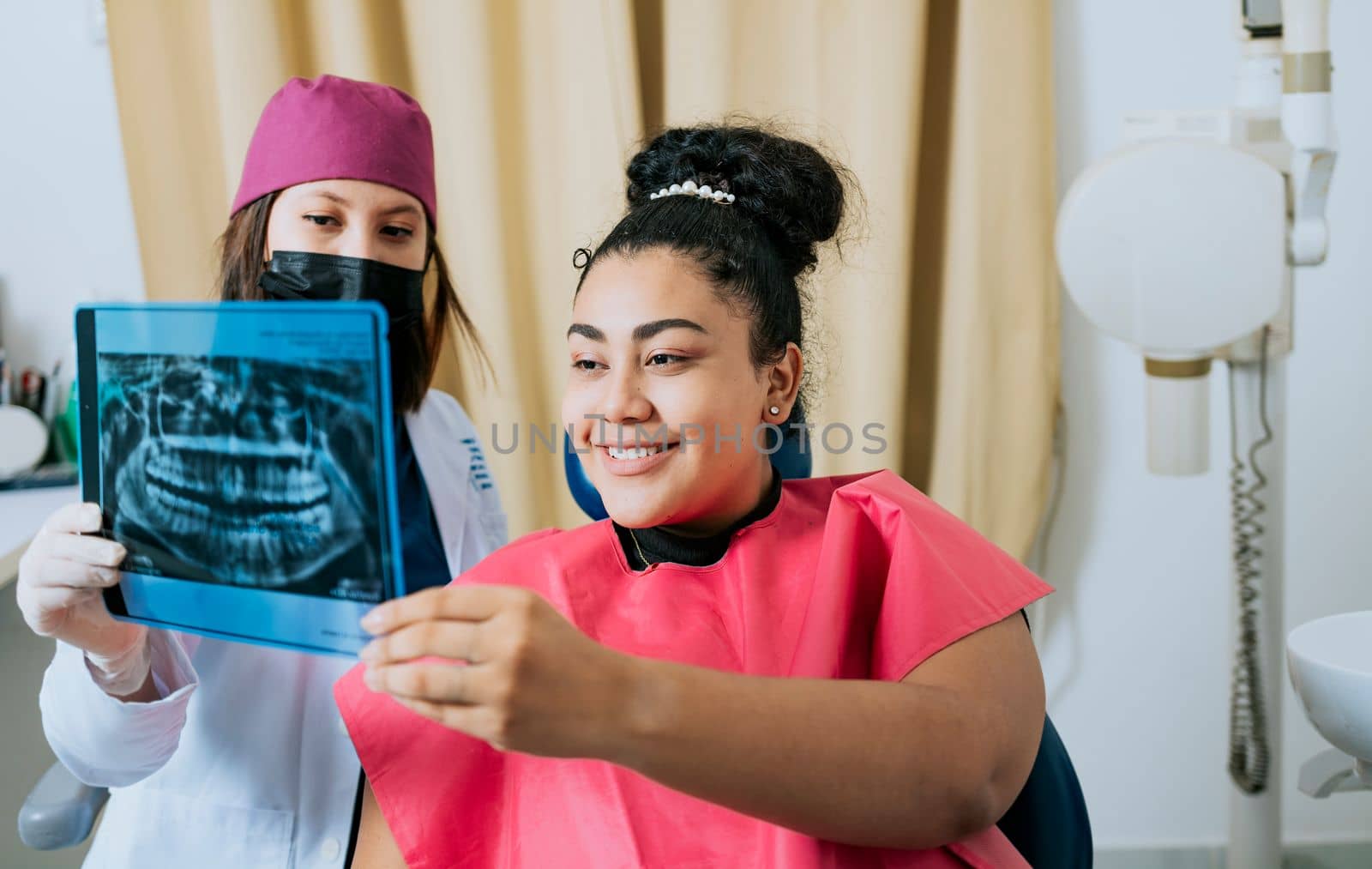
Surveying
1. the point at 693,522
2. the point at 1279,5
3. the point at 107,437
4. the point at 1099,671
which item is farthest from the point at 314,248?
the point at 1099,671

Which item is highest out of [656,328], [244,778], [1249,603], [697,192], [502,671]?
[697,192]

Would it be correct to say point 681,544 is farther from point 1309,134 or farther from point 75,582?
point 1309,134

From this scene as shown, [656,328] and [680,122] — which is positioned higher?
[680,122]

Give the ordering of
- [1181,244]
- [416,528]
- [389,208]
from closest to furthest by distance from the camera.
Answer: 1. [1181,244]
2. [389,208]
3. [416,528]

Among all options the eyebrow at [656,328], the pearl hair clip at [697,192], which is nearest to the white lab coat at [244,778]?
the eyebrow at [656,328]

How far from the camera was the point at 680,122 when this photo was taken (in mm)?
1736

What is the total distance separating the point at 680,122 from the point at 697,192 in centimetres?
73

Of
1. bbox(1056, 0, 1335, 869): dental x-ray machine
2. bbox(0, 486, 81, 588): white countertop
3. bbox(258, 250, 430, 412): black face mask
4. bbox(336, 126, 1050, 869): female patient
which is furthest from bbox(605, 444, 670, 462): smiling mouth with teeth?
bbox(0, 486, 81, 588): white countertop

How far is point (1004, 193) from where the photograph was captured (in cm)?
176

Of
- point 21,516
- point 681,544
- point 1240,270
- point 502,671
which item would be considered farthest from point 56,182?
point 1240,270

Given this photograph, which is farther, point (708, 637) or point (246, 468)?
point (708, 637)

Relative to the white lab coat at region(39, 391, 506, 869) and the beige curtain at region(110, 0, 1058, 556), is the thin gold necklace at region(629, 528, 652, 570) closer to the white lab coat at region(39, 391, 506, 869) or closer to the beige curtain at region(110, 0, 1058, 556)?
the white lab coat at region(39, 391, 506, 869)

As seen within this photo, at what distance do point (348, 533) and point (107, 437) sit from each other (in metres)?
0.26

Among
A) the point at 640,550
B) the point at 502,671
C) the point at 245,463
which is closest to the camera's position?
the point at 502,671
